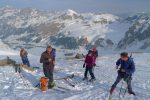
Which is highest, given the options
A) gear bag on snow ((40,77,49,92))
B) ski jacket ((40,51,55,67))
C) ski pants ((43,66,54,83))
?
ski jacket ((40,51,55,67))

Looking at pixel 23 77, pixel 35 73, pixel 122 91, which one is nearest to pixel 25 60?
pixel 35 73

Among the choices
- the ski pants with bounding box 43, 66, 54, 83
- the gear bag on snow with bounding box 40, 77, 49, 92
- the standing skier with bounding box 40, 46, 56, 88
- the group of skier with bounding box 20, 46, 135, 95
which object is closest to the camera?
the group of skier with bounding box 20, 46, 135, 95

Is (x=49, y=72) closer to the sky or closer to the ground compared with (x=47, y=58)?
closer to the ground

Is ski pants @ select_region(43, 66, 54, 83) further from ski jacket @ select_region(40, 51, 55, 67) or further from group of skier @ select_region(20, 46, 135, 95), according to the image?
ski jacket @ select_region(40, 51, 55, 67)

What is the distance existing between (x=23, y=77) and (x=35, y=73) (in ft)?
10.1

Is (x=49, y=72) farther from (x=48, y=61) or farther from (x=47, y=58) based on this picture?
(x=47, y=58)

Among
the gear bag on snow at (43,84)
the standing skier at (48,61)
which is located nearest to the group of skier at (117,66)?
the standing skier at (48,61)

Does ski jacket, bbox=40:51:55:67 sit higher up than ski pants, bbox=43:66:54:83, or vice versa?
ski jacket, bbox=40:51:55:67

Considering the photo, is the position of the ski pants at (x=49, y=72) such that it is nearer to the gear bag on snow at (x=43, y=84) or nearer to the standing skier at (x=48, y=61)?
the standing skier at (x=48, y=61)

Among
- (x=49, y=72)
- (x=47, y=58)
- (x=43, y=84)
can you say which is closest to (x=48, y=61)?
(x=47, y=58)

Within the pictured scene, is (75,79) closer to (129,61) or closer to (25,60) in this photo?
(129,61)

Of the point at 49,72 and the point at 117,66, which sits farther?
the point at 49,72

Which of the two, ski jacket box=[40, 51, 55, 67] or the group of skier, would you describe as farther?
ski jacket box=[40, 51, 55, 67]

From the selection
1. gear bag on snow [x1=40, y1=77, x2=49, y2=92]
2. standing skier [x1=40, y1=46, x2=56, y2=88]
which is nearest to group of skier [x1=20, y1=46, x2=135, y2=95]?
standing skier [x1=40, y1=46, x2=56, y2=88]
